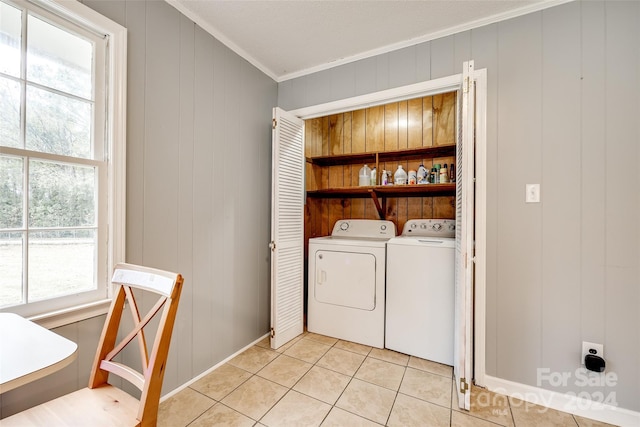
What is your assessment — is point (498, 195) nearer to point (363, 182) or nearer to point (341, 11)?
point (363, 182)

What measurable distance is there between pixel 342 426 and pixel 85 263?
1567 millimetres

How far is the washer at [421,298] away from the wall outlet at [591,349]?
0.71 meters

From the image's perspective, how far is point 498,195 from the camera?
70.7 inches

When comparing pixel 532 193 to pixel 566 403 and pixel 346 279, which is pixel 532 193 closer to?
pixel 566 403

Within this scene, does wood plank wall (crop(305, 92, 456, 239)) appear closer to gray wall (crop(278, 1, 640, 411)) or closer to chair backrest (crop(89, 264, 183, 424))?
gray wall (crop(278, 1, 640, 411))

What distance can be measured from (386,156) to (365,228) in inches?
30.7

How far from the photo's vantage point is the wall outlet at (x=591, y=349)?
1.56 metres

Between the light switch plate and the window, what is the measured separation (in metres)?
2.35

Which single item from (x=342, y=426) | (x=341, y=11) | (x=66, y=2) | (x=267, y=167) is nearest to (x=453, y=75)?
(x=341, y=11)

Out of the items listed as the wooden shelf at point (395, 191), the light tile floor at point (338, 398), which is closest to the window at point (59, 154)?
the light tile floor at point (338, 398)

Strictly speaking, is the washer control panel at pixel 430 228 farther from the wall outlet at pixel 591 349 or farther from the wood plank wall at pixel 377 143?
the wall outlet at pixel 591 349

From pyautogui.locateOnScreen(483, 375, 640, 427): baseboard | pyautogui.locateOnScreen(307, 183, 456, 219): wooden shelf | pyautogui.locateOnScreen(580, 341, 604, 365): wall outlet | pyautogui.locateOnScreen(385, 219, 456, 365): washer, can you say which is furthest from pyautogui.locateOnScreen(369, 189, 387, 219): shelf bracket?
pyautogui.locateOnScreen(580, 341, 604, 365): wall outlet

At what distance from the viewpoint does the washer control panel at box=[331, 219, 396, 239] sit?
280 cm

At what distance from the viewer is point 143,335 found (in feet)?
3.37
